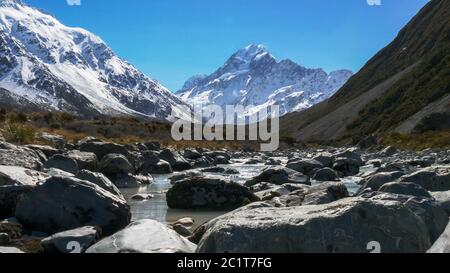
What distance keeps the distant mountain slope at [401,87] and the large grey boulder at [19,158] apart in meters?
72.5

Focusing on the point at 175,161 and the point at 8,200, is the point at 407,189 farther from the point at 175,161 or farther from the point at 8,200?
the point at 175,161

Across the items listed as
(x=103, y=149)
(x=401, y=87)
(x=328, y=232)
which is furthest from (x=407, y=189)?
(x=401, y=87)

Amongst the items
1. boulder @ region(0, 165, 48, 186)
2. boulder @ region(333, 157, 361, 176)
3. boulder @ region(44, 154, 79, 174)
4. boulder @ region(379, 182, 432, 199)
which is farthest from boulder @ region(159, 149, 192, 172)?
boulder @ region(379, 182, 432, 199)

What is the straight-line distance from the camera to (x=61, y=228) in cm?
1123

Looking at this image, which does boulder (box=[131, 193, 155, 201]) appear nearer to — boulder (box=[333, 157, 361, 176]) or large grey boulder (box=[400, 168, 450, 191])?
large grey boulder (box=[400, 168, 450, 191])

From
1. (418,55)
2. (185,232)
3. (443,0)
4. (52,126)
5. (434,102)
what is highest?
(443,0)

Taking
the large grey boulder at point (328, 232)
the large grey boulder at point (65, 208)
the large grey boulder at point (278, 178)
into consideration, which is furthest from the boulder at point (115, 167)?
the large grey boulder at point (328, 232)

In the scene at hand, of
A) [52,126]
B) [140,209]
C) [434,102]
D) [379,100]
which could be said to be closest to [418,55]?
[379,100]

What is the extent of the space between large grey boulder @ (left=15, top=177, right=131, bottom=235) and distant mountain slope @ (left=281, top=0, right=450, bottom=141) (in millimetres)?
77289

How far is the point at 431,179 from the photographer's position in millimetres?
16234

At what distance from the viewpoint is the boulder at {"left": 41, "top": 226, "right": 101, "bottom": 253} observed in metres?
9.05

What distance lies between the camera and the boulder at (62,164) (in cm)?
2147
